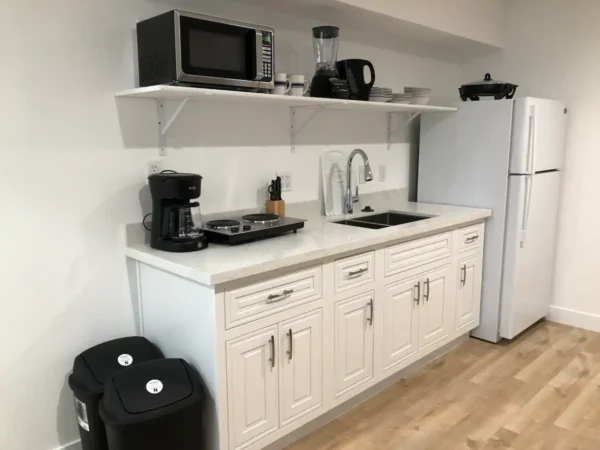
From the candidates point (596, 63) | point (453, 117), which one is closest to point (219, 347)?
point (453, 117)

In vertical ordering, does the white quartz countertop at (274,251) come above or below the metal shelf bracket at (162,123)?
below

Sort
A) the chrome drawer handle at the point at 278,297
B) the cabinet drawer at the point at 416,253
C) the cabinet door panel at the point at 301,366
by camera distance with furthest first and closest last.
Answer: the cabinet drawer at the point at 416,253 < the cabinet door panel at the point at 301,366 < the chrome drawer handle at the point at 278,297

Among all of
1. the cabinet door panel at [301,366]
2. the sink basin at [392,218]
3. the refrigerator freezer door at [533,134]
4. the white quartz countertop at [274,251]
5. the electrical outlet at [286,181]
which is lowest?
the cabinet door panel at [301,366]

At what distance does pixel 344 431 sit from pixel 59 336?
1347 mm

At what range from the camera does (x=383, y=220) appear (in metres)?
3.31

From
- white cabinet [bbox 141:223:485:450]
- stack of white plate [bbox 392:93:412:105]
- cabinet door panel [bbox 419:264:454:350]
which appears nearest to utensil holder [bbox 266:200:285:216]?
white cabinet [bbox 141:223:485:450]

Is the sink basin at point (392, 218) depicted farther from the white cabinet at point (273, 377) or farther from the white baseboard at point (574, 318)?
the white baseboard at point (574, 318)

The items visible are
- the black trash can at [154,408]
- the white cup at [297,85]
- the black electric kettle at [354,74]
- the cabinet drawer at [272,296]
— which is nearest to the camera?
the black trash can at [154,408]

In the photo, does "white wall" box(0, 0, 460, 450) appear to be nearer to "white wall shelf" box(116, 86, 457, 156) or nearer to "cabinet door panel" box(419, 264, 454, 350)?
"white wall shelf" box(116, 86, 457, 156)

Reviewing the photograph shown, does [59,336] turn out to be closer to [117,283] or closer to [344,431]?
[117,283]

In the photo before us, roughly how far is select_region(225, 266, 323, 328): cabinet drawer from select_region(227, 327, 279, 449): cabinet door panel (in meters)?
0.08

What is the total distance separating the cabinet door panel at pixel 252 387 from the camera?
77.2 inches

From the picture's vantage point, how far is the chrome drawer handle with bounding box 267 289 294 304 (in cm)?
204

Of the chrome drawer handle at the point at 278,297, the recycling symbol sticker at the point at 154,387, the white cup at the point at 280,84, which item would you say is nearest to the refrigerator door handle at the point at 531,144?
the white cup at the point at 280,84
